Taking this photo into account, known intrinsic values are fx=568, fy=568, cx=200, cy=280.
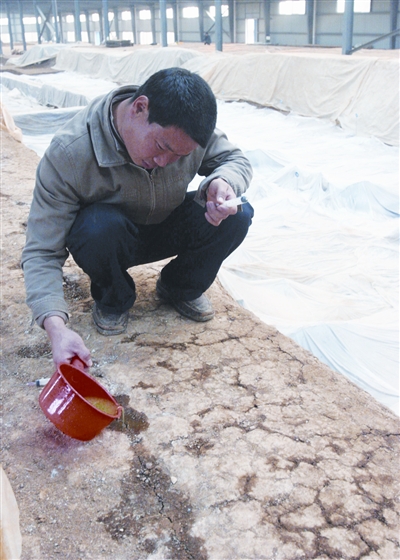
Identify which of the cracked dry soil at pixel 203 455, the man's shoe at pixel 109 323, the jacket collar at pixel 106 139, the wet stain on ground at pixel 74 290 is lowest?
the cracked dry soil at pixel 203 455

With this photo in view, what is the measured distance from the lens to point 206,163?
2.19 meters

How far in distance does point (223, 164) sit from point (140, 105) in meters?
0.52

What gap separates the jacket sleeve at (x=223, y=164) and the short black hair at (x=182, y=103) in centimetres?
41

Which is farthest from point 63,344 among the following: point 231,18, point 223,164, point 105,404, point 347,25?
point 231,18

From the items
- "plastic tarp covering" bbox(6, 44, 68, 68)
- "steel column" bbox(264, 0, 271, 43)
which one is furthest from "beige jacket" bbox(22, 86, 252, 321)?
"steel column" bbox(264, 0, 271, 43)

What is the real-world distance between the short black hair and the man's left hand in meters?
0.27

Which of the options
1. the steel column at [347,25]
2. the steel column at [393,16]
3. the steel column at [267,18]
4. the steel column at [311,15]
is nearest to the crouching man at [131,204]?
the steel column at [347,25]

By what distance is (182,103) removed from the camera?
5.22ft

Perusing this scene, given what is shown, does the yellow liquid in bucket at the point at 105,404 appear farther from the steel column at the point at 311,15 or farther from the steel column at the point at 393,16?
the steel column at the point at 311,15

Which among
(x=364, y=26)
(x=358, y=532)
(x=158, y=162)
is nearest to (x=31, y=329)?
(x=158, y=162)

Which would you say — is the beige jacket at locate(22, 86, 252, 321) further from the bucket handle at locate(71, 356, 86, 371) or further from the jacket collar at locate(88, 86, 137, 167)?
the bucket handle at locate(71, 356, 86, 371)

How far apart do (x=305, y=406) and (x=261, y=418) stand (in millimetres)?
161

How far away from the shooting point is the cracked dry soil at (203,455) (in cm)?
134

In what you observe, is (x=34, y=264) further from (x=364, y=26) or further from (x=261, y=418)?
(x=364, y=26)
